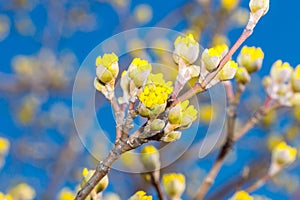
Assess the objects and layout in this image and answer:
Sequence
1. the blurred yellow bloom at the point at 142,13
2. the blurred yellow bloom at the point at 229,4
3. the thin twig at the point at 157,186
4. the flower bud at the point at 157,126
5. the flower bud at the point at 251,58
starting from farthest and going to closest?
the blurred yellow bloom at the point at 142,13 → the blurred yellow bloom at the point at 229,4 → the flower bud at the point at 251,58 → the thin twig at the point at 157,186 → the flower bud at the point at 157,126

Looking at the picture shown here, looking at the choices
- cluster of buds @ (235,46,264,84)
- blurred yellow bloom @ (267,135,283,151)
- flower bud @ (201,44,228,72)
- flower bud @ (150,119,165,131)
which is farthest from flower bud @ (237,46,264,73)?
blurred yellow bloom @ (267,135,283,151)

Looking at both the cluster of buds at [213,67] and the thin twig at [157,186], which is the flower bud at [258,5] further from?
the thin twig at [157,186]

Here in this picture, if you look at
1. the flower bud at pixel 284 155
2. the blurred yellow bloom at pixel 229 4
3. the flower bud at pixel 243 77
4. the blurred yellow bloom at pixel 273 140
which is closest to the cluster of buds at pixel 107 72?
the flower bud at pixel 243 77

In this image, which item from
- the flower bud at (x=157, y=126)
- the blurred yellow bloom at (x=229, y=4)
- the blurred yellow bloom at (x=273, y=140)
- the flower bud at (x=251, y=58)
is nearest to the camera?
the flower bud at (x=157, y=126)

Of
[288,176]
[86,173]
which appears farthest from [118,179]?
[86,173]

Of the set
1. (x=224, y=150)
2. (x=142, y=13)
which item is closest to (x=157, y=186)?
(x=224, y=150)

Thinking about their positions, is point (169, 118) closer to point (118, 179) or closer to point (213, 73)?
point (213, 73)
